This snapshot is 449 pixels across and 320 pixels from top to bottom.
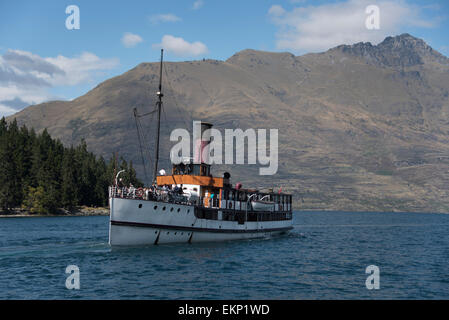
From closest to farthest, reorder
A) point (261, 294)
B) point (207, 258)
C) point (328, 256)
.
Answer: point (261, 294)
point (207, 258)
point (328, 256)

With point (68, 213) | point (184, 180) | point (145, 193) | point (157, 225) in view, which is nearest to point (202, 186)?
point (184, 180)

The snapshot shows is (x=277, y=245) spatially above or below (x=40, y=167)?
below

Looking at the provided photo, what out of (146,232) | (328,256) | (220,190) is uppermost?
(220,190)

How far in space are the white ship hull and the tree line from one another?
74.0m

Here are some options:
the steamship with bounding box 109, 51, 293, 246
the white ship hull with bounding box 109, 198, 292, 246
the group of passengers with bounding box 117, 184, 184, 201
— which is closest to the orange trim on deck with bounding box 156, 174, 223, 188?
the steamship with bounding box 109, 51, 293, 246

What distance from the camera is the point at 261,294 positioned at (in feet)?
95.9

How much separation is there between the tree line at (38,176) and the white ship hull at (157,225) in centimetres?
7398

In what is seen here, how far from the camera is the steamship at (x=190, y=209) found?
42.2 m

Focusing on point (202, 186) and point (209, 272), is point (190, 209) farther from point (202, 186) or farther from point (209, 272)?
point (209, 272)

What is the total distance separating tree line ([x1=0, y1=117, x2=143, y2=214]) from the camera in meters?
111

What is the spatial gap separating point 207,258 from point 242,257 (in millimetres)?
4095

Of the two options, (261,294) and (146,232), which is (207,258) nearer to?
(146,232)

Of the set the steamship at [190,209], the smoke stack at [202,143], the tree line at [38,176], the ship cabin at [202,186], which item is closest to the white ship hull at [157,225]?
the steamship at [190,209]
